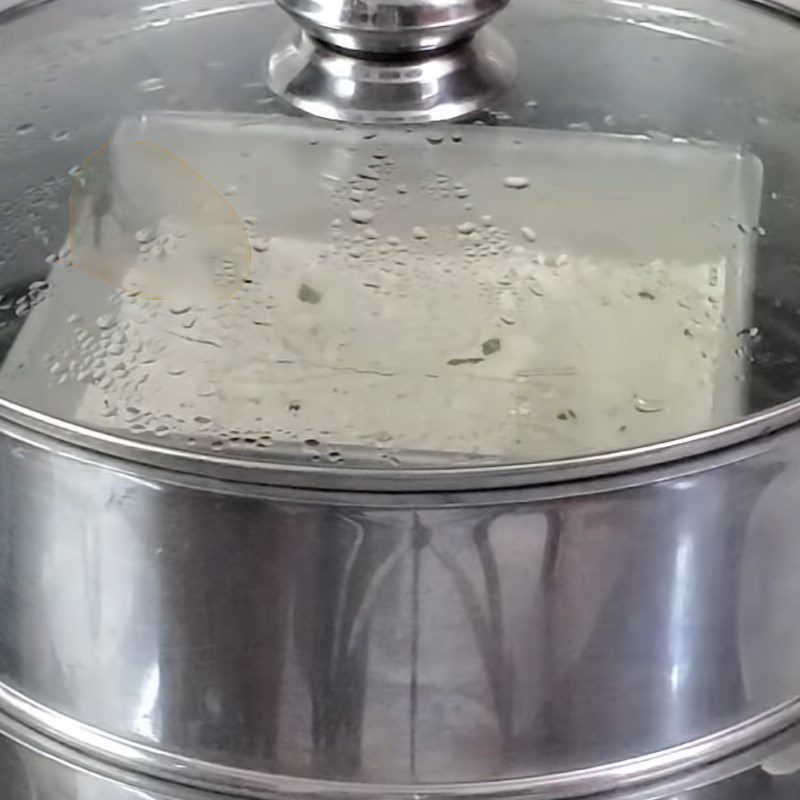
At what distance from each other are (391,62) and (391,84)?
0.02 m

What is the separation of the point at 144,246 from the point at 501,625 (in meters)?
0.29

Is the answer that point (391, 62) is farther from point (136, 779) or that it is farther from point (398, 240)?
point (136, 779)

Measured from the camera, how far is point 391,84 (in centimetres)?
78

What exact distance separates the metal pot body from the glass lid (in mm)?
28

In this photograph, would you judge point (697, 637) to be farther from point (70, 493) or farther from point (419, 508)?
point (70, 493)

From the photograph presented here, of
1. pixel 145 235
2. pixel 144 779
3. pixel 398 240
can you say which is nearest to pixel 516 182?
pixel 398 240

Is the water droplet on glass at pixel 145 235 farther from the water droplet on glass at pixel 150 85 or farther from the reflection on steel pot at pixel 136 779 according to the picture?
the reflection on steel pot at pixel 136 779

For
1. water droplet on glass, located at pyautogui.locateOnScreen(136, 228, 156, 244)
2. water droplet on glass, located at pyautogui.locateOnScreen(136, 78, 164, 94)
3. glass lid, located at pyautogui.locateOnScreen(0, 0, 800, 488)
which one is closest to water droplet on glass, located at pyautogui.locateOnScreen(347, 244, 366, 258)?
glass lid, located at pyautogui.locateOnScreen(0, 0, 800, 488)

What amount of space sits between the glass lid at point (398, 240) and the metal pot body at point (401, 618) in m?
0.03

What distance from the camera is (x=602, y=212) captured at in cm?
72

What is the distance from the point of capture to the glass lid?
60 cm

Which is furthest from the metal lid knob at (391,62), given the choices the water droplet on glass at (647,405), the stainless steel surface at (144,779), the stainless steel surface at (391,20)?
the stainless steel surface at (144,779)

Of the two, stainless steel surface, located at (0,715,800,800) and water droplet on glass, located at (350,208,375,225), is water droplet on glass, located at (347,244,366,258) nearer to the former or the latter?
water droplet on glass, located at (350,208,375,225)

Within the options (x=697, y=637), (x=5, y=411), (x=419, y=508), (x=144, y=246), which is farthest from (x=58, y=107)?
(x=697, y=637)
